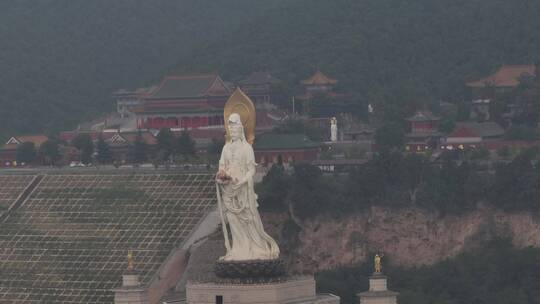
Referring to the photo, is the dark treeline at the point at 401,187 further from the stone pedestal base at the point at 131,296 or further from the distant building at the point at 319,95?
the stone pedestal base at the point at 131,296

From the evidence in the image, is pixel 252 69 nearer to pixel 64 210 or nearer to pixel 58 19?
pixel 58 19

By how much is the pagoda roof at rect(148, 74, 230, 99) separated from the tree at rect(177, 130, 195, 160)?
13.4 metres

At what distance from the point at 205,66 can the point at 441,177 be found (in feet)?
135

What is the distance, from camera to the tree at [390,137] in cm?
9874

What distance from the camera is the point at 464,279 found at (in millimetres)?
78375

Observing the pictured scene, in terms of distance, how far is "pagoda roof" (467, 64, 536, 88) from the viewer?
360 ft

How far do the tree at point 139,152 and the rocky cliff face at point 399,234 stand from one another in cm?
1344

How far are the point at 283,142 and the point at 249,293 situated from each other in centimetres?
4973

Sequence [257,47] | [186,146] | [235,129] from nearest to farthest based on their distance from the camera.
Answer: [235,129]
[186,146]
[257,47]

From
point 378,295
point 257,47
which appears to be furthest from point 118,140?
point 378,295

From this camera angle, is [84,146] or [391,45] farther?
[391,45]

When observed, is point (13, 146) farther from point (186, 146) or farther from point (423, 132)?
point (423, 132)

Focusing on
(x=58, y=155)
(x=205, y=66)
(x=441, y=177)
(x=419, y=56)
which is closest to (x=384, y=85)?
(x=419, y=56)

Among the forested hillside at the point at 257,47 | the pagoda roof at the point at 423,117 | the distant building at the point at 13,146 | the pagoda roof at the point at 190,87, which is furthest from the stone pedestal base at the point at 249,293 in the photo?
the pagoda roof at the point at 190,87
